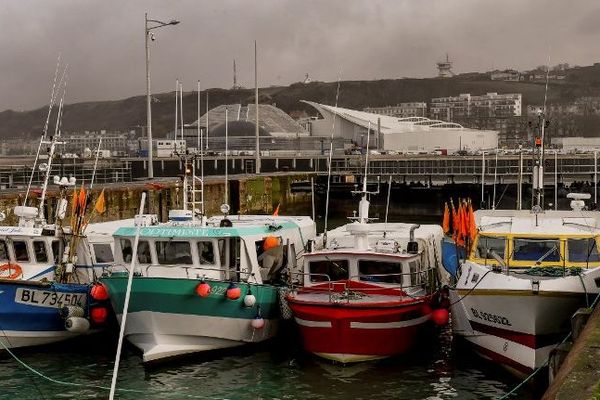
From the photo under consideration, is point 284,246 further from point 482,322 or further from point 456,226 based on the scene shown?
point 482,322

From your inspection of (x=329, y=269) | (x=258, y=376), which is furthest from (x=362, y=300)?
(x=258, y=376)

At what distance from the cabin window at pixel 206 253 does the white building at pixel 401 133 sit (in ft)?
330

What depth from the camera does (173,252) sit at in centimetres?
1897

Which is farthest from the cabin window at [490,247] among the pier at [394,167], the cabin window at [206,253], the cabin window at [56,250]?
the pier at [394,167]

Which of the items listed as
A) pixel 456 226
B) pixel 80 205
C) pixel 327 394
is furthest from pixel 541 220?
pixel 80 205

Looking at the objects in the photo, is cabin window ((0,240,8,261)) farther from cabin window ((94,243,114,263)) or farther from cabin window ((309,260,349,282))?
cabin window ((309,260,349,282))

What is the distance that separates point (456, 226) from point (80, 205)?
8977 mm

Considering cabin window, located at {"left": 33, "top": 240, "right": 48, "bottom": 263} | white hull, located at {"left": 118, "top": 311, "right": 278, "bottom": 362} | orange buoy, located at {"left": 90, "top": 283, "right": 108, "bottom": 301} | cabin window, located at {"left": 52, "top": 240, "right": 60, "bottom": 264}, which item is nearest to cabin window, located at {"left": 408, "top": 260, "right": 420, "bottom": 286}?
white hull, located at {"left": 118, "top": 311, "right": 278, "bottom": 362}

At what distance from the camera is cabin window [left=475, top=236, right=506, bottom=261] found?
1866 cm

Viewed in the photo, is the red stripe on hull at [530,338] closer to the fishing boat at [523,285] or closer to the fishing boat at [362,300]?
the fishing boat at [523,285]

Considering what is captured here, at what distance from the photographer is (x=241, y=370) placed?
1803 cm

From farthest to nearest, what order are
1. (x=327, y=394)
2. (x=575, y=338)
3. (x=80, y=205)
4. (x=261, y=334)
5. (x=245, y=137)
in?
1. (x=245, y=137)
2. (x=80, y=205)
3. (x=261, y=334)
4. (x=327, y=394)
5. (x=575, y=338)

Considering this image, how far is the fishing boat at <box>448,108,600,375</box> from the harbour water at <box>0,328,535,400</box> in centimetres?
71

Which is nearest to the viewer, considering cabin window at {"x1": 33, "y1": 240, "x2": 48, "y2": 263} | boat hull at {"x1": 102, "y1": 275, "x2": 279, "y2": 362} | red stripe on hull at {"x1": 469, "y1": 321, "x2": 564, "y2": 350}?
red stripe on hull at {"x1": 469, "y1": 321, "x2": 564, "y2": 350}
